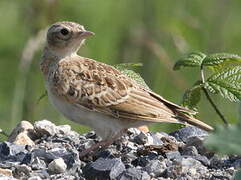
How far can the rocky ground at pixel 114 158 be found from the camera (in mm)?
7539

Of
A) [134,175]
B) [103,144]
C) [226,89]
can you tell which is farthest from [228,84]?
[134,175]

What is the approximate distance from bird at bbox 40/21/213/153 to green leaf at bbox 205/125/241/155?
108 inches

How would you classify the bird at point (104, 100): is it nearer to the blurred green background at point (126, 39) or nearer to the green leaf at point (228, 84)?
the green leaf at point (228, 84)

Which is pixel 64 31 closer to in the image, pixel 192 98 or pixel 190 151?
pixel 192 98

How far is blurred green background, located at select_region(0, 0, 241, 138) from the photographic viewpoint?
11.2 m

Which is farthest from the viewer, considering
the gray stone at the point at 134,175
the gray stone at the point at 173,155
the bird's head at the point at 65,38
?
the bird's head at the point at 65,38

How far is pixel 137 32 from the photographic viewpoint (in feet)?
40.2

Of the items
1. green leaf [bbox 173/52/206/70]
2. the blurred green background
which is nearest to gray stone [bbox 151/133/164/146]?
green leaf [bbox 173/52/206/70]

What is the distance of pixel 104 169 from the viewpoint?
755cm

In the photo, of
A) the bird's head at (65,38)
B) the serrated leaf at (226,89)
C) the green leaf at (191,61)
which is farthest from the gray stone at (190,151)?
the bird's head at (65,38)

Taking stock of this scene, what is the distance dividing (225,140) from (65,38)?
4.39m

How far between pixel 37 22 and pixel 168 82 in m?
2.63

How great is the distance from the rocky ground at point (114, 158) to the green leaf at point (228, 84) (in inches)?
19.2

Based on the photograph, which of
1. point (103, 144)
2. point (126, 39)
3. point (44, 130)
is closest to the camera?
point (103, 144)
